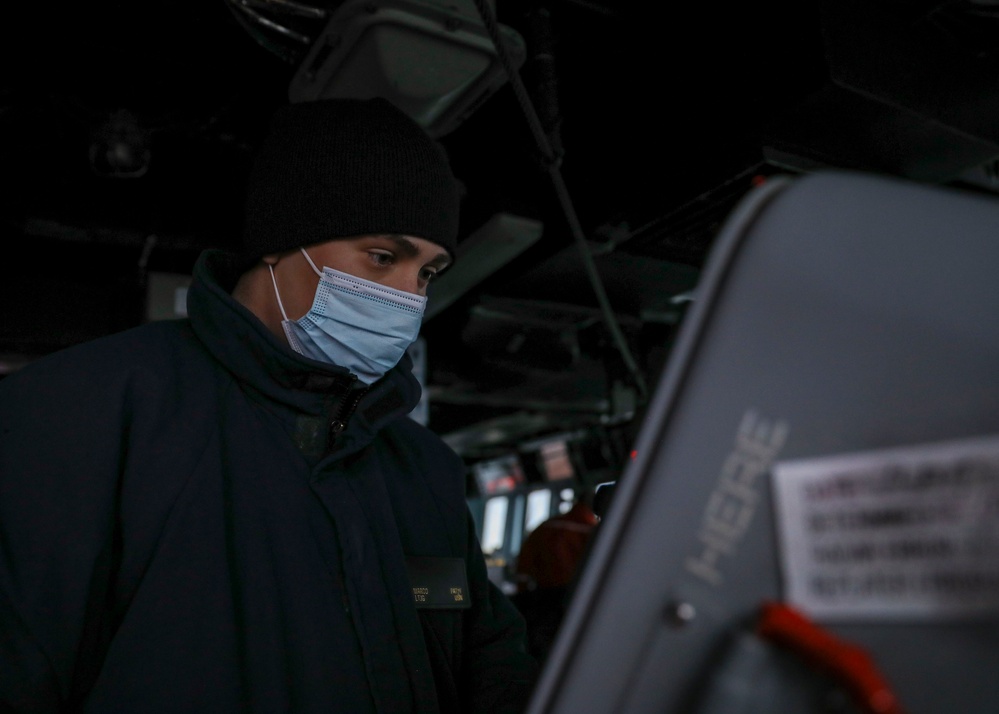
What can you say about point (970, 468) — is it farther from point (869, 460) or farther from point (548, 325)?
point (548, 325)

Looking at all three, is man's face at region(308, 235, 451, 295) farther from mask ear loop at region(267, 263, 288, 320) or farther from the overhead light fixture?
the overhead light fixture

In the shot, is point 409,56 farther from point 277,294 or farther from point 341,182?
point 277,294

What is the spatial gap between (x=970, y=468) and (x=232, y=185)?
10.4 ft

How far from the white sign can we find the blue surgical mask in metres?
0.94

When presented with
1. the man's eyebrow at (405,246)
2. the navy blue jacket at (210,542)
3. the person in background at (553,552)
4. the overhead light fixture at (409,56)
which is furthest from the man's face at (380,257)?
the person in background at (553,552)

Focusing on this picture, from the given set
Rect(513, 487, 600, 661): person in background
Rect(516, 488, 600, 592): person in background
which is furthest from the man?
Rect(516, 488, 600, 592): person in background

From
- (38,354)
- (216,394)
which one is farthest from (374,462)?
(38,354)

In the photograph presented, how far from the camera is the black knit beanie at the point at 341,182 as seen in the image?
1188mm

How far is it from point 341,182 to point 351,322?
23 centimetres

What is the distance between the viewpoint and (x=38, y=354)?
3.39m

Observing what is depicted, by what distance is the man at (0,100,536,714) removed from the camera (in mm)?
785

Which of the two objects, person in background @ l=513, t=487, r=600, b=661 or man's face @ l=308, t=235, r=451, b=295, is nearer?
man's face @ l=308, t=235, r=451, b=295

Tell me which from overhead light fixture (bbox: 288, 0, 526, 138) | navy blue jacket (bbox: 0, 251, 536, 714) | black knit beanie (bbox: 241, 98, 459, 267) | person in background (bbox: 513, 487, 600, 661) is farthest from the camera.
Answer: person in background (bbox: 513, 487, 600, 661)

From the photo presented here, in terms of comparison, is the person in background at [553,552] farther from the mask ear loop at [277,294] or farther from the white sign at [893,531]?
the white sign at [893,531]
